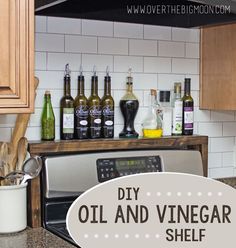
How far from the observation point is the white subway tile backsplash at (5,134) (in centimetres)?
189

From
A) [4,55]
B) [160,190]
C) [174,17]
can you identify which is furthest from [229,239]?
[174,17]

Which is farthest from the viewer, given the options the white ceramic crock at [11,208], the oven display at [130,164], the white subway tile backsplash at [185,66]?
the white subway tile backsplash at [185,66]

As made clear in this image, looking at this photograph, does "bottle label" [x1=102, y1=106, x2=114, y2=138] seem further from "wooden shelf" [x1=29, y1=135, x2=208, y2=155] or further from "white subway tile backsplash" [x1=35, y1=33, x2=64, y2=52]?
"white subway tile backsplash" [x1=35, y1=33, x2=64, y2=52]

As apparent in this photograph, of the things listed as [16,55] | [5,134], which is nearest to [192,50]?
[5,134]

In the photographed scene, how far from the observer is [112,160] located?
1912 millimetres

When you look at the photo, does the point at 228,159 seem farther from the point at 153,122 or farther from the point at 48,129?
the point at 48,129

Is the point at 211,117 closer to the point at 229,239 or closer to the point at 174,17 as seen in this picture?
the point at 174,17

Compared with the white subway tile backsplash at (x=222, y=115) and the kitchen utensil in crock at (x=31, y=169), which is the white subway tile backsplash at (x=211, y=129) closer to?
the white subway tile backsplash at (x=222, y=115)

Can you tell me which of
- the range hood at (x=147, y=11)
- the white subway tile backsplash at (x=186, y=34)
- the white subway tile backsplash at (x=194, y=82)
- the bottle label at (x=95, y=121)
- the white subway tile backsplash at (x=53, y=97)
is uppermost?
the range hood at (x=147, y=11)

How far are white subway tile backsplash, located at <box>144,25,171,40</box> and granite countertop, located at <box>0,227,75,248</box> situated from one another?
90cm

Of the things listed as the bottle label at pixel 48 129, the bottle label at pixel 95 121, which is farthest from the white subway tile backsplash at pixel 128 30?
the bottle label at pixel 48 129

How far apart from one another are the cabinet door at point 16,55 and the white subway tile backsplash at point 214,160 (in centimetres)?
106

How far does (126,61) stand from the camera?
6.97 feet

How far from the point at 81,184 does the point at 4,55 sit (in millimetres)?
577
